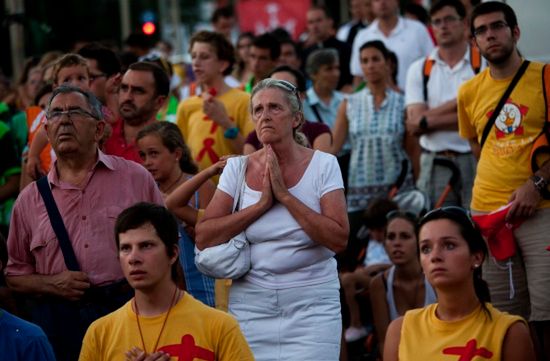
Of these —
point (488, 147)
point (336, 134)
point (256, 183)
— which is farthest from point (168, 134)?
point (336, 134)

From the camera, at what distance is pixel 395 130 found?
11641mm

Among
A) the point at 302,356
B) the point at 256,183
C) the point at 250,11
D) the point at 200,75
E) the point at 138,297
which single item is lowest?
the point at 302,356

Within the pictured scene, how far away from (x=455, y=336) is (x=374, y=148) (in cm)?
521

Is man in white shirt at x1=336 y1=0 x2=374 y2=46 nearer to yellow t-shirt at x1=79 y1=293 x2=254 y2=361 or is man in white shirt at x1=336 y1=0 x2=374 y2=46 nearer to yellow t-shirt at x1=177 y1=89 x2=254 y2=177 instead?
yellow t-shirt at x1=177 y1=89 x2=254 y2=177

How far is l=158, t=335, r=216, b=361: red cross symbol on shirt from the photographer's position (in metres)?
6.37

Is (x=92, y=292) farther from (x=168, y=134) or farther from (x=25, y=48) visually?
(x=25, y=48)

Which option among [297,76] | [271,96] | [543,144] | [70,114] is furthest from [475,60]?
[70,114]

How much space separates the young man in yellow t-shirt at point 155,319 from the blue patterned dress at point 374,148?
5183 millimetres

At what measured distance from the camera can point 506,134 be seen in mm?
8758

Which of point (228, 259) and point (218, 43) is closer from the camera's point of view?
point (228, 259)

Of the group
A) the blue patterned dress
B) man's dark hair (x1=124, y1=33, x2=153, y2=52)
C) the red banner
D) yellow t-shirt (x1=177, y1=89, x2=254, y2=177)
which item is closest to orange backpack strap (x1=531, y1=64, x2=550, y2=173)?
yellow t-shirt (x1=177, y1=89, x2=254, y2=177)

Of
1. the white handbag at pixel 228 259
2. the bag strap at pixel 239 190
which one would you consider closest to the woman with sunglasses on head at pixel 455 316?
the white handbag at pixel 228 259

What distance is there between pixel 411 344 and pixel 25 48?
1749 cm

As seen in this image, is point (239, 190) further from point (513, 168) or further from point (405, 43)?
point (405, 43)
